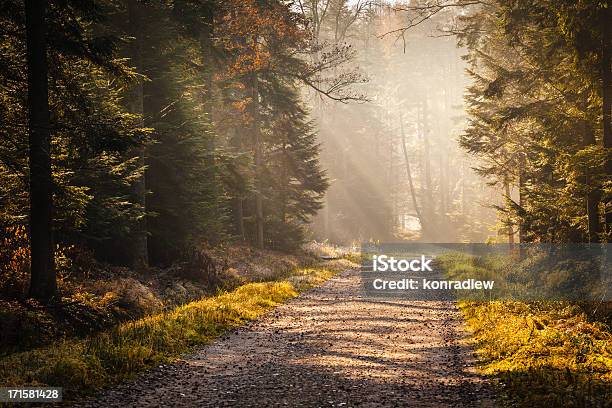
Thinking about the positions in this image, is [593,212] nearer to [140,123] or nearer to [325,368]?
[325,368]

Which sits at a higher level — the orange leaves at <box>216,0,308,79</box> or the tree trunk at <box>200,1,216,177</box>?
the orange leaves at <box>216,0,308,79</box>

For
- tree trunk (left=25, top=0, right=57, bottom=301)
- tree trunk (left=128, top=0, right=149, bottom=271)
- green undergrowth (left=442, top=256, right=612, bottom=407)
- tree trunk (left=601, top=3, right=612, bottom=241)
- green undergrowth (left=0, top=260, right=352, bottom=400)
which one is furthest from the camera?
tree trunk (left=128, top=0, right=149, bottom=271)

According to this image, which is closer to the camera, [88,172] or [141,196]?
[88,172]

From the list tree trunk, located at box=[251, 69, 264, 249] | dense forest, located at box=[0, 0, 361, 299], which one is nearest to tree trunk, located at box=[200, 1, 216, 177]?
dense forest, located at box=[0, 0, 361, 299]

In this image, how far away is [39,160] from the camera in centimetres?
1185

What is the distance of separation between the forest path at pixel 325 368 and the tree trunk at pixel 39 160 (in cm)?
398

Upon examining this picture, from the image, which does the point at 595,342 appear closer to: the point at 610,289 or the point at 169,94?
the point at 610,289

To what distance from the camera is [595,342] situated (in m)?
10.1

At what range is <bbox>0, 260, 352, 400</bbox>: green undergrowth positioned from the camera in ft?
25.8

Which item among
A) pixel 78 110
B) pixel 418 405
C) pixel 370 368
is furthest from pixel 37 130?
pixel 418 405

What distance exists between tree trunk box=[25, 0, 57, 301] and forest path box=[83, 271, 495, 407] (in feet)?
13.1

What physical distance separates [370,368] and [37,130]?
8.52m

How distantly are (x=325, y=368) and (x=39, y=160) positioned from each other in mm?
7535

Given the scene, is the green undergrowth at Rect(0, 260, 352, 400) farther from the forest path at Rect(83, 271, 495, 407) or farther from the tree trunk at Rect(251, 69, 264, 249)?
the tree trunk at Rect(251, 69, 264, 249)
